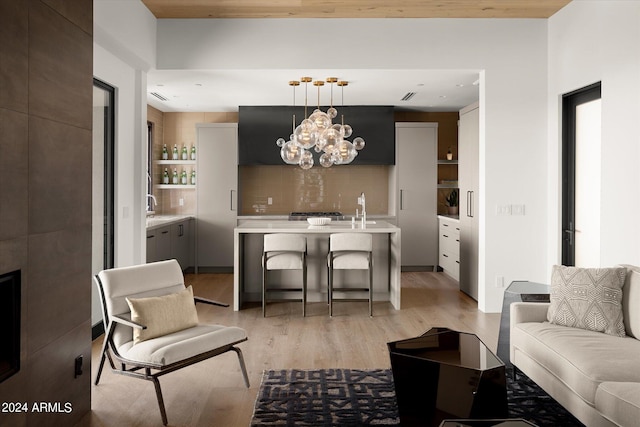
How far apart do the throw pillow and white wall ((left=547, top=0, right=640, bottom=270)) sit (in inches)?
130

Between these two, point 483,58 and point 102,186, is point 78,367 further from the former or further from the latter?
point 483,58

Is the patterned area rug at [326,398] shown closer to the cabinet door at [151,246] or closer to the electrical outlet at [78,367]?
the electrical outlet at [78,367]

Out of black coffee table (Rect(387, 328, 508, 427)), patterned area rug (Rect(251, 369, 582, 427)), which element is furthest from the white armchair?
black coffee table (Rect(387, 328, 508, 427))

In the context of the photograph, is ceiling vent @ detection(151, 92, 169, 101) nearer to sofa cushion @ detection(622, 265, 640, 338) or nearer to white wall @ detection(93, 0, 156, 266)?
white wall @ detection(93, 0, 156, 266)

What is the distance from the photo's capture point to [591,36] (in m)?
4.71

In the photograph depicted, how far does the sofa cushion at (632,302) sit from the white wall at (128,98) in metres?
4.06

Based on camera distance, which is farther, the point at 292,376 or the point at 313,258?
the point at 313,258

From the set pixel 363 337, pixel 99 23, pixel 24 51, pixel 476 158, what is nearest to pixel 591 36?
pixel 476 158

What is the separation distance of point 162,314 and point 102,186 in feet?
6.81

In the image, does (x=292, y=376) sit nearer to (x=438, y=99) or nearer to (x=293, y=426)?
(x=293, y=426)

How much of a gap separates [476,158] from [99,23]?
14.2ft

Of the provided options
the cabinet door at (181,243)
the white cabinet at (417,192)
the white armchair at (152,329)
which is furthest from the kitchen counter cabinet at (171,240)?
the white cabinet at (417,192)

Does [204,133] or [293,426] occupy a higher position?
[204,133]

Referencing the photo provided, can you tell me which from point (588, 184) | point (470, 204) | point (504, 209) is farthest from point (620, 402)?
point (470, 204)
